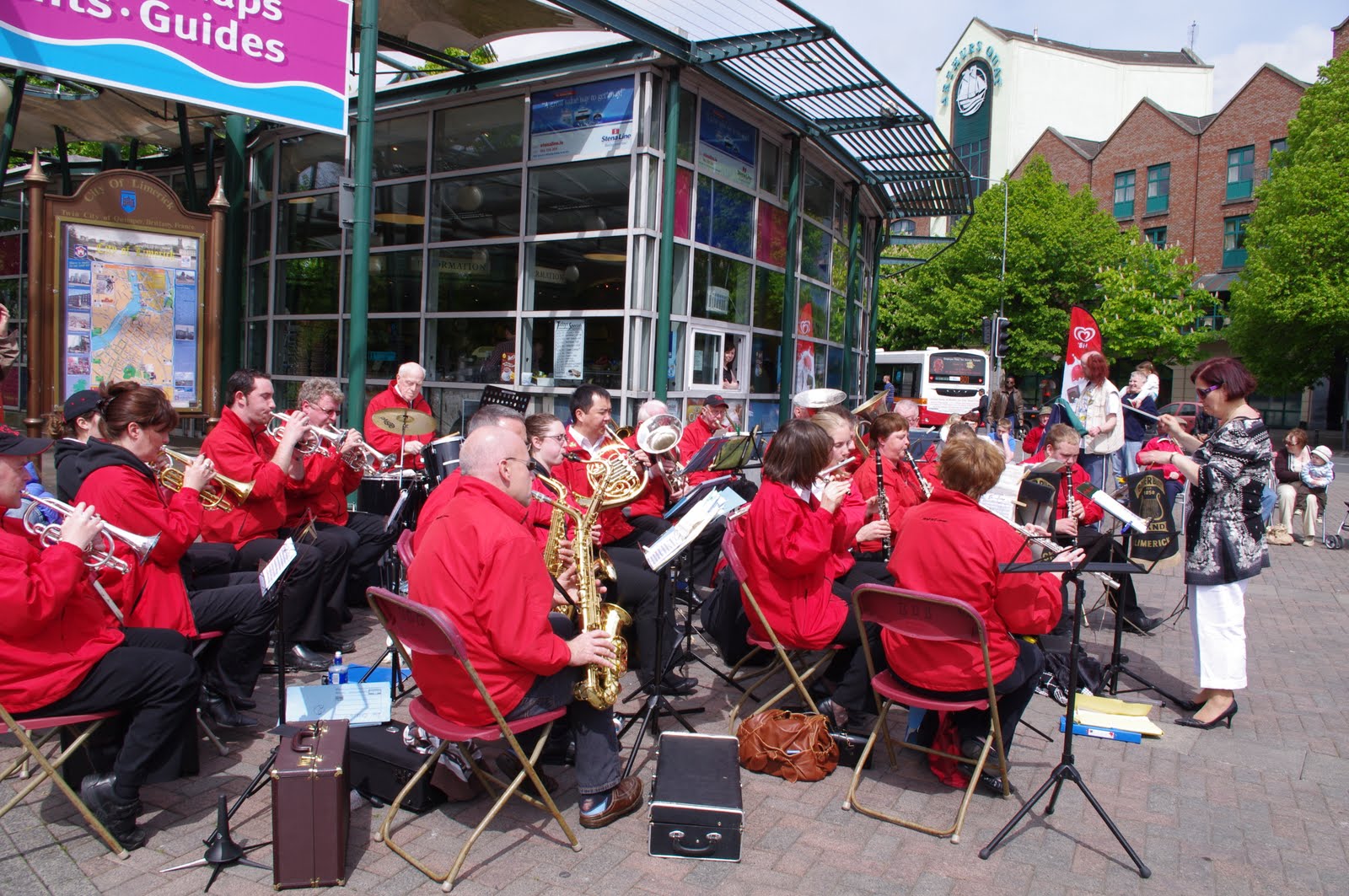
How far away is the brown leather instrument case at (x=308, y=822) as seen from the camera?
2.83m

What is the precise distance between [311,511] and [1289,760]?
535cm

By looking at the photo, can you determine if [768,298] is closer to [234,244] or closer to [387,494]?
[387,494]

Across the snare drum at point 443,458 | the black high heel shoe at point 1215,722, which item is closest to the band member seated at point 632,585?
the snare drum at point 443,458

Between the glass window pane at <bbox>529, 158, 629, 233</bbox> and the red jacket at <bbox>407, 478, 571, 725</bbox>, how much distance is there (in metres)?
6.62

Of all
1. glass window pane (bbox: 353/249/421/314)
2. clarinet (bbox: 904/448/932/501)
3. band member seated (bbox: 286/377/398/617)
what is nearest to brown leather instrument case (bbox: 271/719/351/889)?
band member seated (bbox: 286/377/398/617)

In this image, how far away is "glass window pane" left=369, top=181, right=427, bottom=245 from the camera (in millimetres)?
10281

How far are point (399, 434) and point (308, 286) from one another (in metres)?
5.98

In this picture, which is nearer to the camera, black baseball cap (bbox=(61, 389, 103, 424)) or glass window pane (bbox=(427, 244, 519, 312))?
black baseball cap (bbox=(61, 389, 103, 424))

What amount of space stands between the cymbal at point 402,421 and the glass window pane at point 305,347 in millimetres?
5670

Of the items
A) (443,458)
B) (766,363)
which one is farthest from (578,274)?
(443,458)

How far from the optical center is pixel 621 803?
339 cm

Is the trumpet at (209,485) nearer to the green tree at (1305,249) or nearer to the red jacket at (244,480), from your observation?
the red jacket at (244,480)

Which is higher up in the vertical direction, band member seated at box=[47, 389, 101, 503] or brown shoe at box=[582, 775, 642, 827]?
band member seated at box=[47, 389, 101, 503]

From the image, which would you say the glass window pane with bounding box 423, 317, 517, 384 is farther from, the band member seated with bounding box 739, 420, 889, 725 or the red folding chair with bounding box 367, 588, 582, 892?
the red folding chair with bounding box 367, 588, 582, 892
